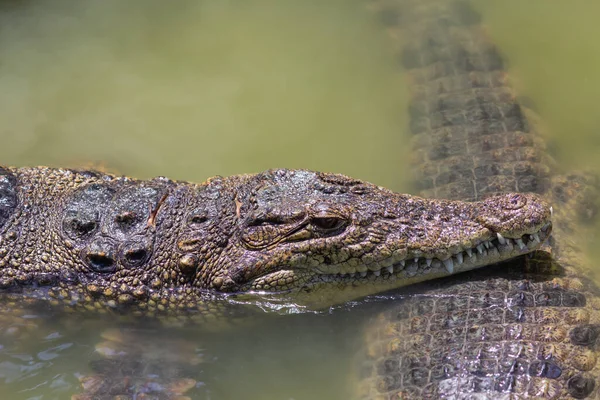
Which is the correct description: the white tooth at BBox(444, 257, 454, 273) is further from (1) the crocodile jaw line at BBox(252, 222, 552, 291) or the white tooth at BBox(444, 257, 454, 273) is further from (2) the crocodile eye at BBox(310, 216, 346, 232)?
(2) the crocodile eye at BBox(310, 216, 346, 232)

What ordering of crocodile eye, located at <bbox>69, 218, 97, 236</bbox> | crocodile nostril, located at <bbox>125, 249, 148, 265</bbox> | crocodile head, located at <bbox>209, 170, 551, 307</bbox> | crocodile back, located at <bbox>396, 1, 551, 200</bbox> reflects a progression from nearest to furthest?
1. crocodile head, located at <bbox>209, 170, 551, 307</bbox>
2. crocodile nostril, located at <bbox>125, 249, 148, 265</bbox>
3. crocodile eye, located at <bbox>69, 218, 97, 236</bbox>
4. crocodile back, located at <bbox>396, 1, 551, 200</bbox>

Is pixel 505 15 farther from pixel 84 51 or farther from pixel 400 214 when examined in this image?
pixel 84 51

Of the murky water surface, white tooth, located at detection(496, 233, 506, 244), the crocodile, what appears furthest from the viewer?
the murky water surface

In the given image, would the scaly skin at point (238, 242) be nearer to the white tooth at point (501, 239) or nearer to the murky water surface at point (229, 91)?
the white tooth at point (501, 239)

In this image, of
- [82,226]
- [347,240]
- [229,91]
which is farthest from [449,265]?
[229,91]

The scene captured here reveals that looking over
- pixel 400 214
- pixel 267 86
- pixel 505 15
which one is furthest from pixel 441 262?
pixel 505 15

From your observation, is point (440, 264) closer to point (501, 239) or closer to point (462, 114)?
point (501, 239)

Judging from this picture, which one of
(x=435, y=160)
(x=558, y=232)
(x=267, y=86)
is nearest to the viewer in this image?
(x=558, y=232)

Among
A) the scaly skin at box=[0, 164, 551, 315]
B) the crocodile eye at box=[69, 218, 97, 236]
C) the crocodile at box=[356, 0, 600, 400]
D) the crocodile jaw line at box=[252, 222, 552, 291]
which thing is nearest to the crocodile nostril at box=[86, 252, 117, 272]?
the scaly skin at box=[0, 164, 551, 315]
